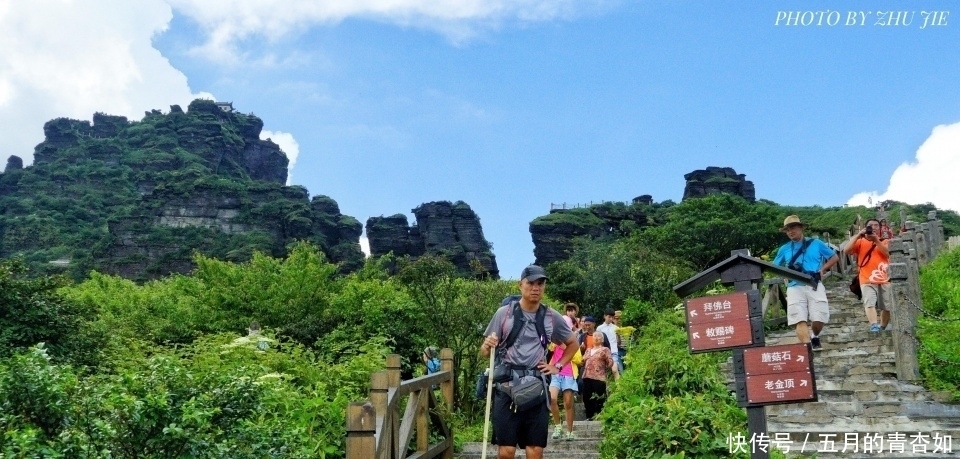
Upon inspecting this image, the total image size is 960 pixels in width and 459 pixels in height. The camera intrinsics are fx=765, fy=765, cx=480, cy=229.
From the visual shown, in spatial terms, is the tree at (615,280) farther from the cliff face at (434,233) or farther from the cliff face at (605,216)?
the cliff face at (434,233)

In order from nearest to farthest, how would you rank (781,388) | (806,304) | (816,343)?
(781,388), (806,304), (816,343)

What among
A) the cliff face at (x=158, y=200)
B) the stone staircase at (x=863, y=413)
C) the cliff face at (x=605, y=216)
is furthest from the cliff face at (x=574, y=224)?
the stone staircase at (x=863, y=413)

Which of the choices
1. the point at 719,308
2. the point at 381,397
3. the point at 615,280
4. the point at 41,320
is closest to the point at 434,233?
the point at 615,280

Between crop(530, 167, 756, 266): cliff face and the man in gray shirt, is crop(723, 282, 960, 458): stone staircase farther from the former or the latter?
crop(530, 167, 756, 266): cliff face

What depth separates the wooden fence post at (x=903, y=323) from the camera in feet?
26.2

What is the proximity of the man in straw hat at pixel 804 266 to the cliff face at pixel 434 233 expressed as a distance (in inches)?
2476

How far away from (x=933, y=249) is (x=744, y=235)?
15027 millimetres

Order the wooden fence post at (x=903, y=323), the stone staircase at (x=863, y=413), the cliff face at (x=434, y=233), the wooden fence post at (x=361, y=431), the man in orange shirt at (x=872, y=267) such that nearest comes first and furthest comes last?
the wooden fence post at (x=361, y=431), the stone staircase at (x=863, y=413), the wooden fence post at (x=903, y=323), the man in orange shirt at (x=872, y=267), the cliff face at (x=434, y=233)

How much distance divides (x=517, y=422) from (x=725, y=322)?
5.17 ft

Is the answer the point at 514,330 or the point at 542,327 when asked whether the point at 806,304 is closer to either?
the point at 542,327

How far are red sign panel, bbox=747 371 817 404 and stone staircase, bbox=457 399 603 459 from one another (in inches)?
93.8

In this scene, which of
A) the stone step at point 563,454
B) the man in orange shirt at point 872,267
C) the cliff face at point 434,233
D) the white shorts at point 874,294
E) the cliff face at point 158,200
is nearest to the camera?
the stone step at point 563,454

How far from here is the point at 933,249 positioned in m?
18.9

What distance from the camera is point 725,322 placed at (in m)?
5.23
